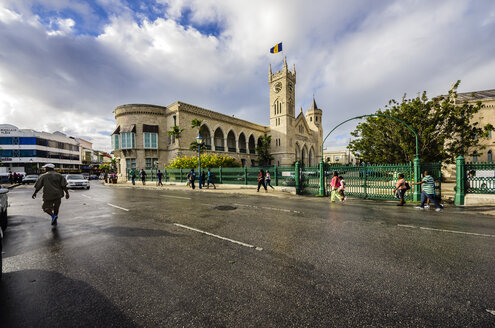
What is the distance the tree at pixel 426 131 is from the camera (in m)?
14.7

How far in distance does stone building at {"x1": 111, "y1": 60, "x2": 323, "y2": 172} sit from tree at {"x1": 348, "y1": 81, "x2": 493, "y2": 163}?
25294 millimetres

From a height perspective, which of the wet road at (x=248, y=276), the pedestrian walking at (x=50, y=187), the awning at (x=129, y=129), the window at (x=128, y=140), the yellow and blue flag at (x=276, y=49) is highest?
the yellow and blue flag at (x=276, y=49)

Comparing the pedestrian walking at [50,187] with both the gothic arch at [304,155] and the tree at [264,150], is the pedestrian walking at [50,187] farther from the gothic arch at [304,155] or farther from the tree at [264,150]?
the gothic arch at [304,155]

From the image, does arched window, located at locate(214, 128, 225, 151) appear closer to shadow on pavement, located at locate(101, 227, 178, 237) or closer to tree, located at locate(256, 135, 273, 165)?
tree, located at locate(256, 135, 273, 165)

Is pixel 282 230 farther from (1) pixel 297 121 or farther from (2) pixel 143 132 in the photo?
(1) pixel 297 121

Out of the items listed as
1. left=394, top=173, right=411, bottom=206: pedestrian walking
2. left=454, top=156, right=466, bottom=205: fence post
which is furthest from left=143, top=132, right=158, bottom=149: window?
left=454, top=156, right=466, bottom=205: fence post

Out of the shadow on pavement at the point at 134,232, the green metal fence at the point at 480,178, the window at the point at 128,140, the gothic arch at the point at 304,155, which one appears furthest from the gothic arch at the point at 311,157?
the shadow on pavement at the point at 134,232

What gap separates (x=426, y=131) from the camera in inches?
581

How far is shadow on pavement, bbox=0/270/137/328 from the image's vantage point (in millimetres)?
2086

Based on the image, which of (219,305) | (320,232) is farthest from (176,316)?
(320,232)

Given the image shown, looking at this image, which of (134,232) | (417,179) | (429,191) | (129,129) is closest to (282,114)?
(129,129)

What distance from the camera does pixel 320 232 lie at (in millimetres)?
5039

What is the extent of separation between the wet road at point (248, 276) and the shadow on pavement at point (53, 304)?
0.01 m

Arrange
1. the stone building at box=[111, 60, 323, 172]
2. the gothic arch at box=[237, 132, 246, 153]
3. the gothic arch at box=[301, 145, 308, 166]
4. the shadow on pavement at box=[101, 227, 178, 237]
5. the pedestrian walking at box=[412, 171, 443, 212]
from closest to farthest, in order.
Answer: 1. the shadow on pavement at box=[101, 227, 178, 237]
2. the pedestrian walking at box=[412, 171, 443, 212]
3. the stone building at box=[111, 60, 323, 172]
4. the gothic arch at box=[237, 132, 246, 153]
5. the gothic arch at box=[301, 145, 308, 166]
